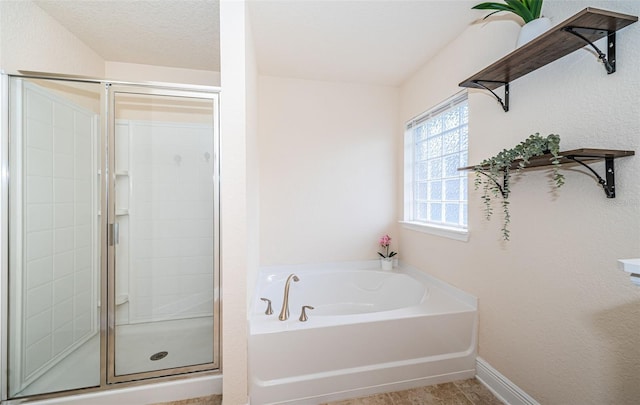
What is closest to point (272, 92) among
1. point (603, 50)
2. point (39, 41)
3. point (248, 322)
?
point (39, 41)

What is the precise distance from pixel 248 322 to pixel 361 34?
2152 mm

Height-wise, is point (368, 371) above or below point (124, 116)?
below

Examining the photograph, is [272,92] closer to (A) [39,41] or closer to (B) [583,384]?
(A) [39,41]

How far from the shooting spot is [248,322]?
1.55 m

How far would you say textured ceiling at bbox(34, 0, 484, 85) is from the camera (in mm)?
1711

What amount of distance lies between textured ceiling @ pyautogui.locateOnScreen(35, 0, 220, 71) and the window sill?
2333 mm

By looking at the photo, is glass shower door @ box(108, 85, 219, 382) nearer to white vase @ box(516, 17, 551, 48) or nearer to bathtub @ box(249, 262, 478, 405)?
bathtub @ box(249, 262, 478, 405)

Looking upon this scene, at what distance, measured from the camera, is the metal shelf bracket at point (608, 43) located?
3.45 ft

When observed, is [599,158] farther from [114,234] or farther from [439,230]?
[114,234]

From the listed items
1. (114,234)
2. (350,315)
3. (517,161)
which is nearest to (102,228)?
(114,234)

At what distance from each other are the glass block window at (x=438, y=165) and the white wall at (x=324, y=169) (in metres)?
0.22

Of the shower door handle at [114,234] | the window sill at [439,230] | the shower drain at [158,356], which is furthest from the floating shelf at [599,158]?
the shower drain at [158,356]

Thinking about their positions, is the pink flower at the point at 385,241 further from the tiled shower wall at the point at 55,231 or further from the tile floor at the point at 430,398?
the tiled shower wall at the point at 55,231

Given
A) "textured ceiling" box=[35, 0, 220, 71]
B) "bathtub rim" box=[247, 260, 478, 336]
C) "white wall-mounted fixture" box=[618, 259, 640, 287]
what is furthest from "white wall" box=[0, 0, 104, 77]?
"white wall-mounted fixture" box=[618, 259, 640, 287]
